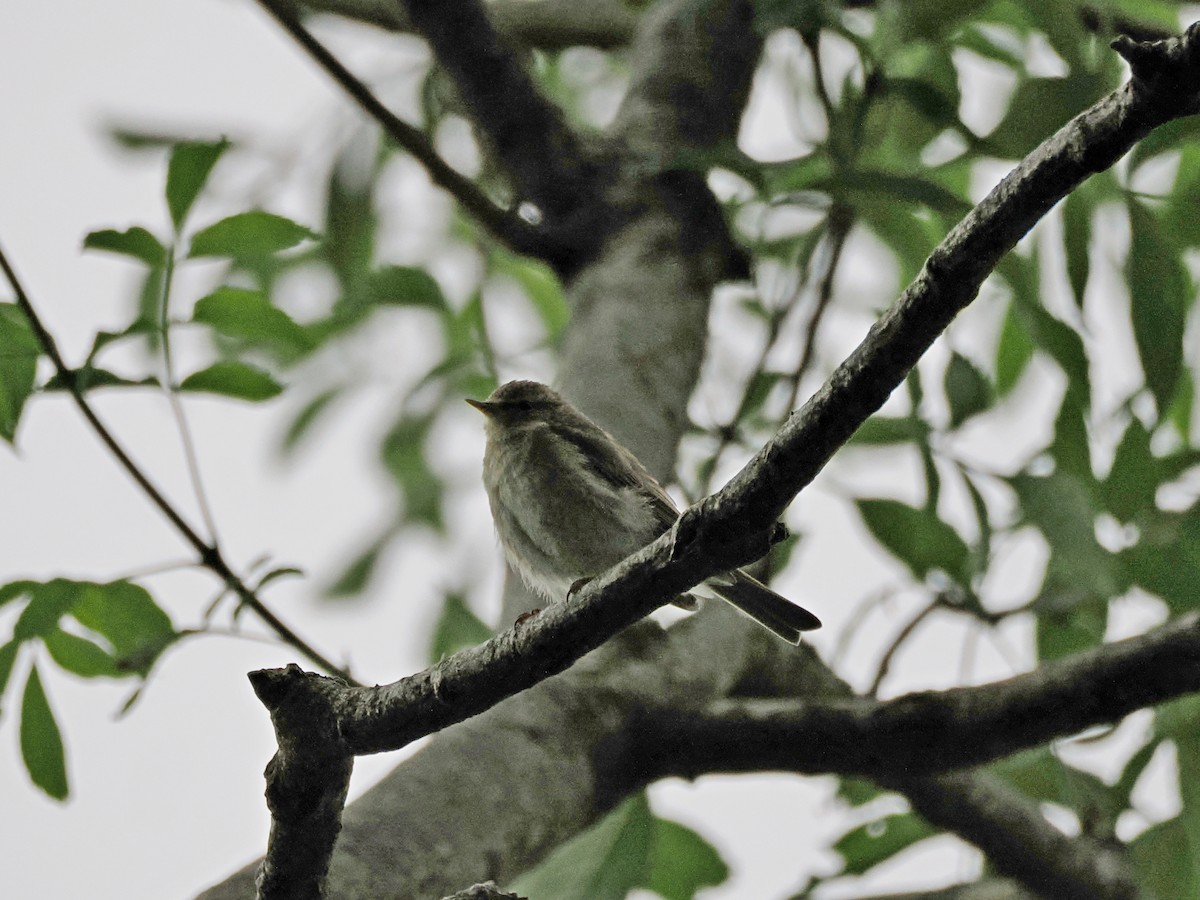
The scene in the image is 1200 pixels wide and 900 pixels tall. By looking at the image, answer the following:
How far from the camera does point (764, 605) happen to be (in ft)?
9.43

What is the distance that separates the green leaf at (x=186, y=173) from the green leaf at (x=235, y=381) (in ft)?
0.93

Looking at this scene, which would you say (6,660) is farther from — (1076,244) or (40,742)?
(1076,244)

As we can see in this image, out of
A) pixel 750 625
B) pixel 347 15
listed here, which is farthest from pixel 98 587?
pixel 347 15

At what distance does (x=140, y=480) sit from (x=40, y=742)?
54 centimetres

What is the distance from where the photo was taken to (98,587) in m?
2.40

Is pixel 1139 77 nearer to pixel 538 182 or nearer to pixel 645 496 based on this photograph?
pixel 645 496

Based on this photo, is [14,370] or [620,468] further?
[620,468]

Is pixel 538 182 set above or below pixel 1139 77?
above

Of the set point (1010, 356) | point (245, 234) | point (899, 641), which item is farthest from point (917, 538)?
point (245, 234)

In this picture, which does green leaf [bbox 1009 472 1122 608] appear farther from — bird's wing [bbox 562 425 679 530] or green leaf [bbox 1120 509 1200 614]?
bird's wing [bbox 562 425 679 530]

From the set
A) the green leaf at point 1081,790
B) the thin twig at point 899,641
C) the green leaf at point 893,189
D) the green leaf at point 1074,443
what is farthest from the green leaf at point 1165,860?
the green leaf at point 893,189

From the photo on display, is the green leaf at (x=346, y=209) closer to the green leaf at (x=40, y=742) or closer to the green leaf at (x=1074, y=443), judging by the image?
the green leaf at (x=40, y=742)

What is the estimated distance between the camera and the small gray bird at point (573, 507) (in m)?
2.95

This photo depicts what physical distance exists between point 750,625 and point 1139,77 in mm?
2056
